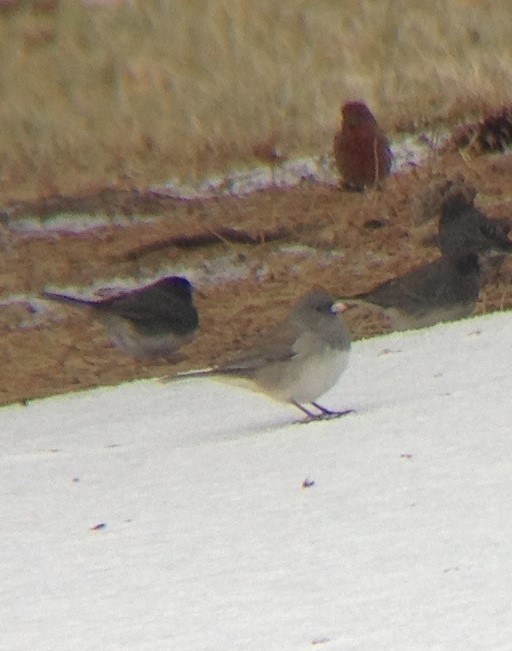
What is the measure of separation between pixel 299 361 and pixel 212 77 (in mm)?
2167

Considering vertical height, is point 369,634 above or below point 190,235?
above

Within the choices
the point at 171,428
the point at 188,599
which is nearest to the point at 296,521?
the point at 188,599

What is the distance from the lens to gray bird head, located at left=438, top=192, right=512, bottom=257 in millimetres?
6594

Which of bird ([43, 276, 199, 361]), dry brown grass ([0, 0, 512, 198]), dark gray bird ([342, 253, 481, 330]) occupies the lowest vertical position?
bird ([43, 276, 199, 361])

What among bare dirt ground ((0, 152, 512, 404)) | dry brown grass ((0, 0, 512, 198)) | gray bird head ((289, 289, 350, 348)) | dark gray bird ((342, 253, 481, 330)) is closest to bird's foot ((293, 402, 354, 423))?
gray bird head ((289, 289, 350, 348))

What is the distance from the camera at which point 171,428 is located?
4.21 m

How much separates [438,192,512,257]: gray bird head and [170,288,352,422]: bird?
78.4 inches

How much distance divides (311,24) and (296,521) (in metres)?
3.66

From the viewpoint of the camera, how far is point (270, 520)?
119 inches

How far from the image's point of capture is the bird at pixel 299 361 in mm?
4363

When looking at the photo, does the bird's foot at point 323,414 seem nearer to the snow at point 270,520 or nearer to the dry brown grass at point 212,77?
the snow at point 270,520

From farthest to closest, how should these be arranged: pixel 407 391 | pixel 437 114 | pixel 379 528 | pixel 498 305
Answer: pixel 437 114 → pixel 498 305 → pixel 407 391 → pixel 379 528

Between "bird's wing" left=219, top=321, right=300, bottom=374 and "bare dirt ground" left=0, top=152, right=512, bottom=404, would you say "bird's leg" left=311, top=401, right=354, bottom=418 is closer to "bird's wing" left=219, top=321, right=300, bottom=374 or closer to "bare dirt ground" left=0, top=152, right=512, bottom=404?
"bird's wing" left=219, top=321, right=300, bottom=374

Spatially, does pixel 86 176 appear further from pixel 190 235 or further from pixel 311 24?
pixel 311 24
